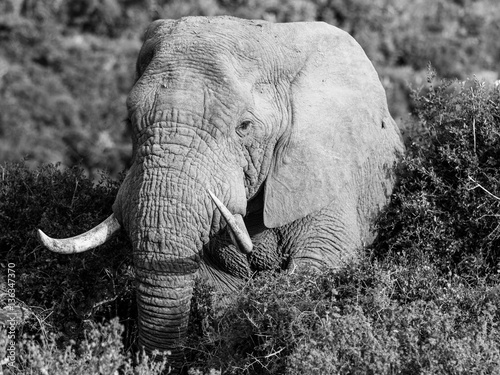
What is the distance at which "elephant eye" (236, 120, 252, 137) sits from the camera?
750cm

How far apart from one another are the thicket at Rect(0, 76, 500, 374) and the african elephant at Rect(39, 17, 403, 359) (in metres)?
0.35

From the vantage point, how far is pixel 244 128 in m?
7.53

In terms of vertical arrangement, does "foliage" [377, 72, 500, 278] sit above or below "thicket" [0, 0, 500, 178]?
above

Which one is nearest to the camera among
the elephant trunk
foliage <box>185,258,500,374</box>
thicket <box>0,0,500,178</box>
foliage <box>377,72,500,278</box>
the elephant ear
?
foliage <box>185,258,500,374</box>

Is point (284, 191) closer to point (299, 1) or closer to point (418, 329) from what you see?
point (418, 329)

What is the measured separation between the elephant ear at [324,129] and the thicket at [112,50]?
1147cm

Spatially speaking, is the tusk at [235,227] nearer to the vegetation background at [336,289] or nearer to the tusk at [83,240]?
the vegetation background at [336,289]

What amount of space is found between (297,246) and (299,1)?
14.7 meters

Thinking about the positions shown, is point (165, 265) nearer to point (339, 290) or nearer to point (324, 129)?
point (339, 290)

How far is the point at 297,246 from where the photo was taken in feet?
26.6

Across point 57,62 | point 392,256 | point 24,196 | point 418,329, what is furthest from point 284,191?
point 57,62

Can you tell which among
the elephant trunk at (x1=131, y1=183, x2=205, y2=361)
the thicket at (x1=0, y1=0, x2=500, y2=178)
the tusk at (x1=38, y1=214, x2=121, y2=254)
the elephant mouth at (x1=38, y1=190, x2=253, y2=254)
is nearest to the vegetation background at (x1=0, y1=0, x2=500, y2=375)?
the elephant trunk at (x1=131, y1=183, x2=205, y2=361)

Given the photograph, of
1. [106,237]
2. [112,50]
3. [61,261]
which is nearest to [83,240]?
[106,237]

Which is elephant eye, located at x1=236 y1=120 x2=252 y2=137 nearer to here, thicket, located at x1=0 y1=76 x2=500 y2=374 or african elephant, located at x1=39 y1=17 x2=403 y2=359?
african elephant, located at x1=39 y1=17 x2=403 y2=359
